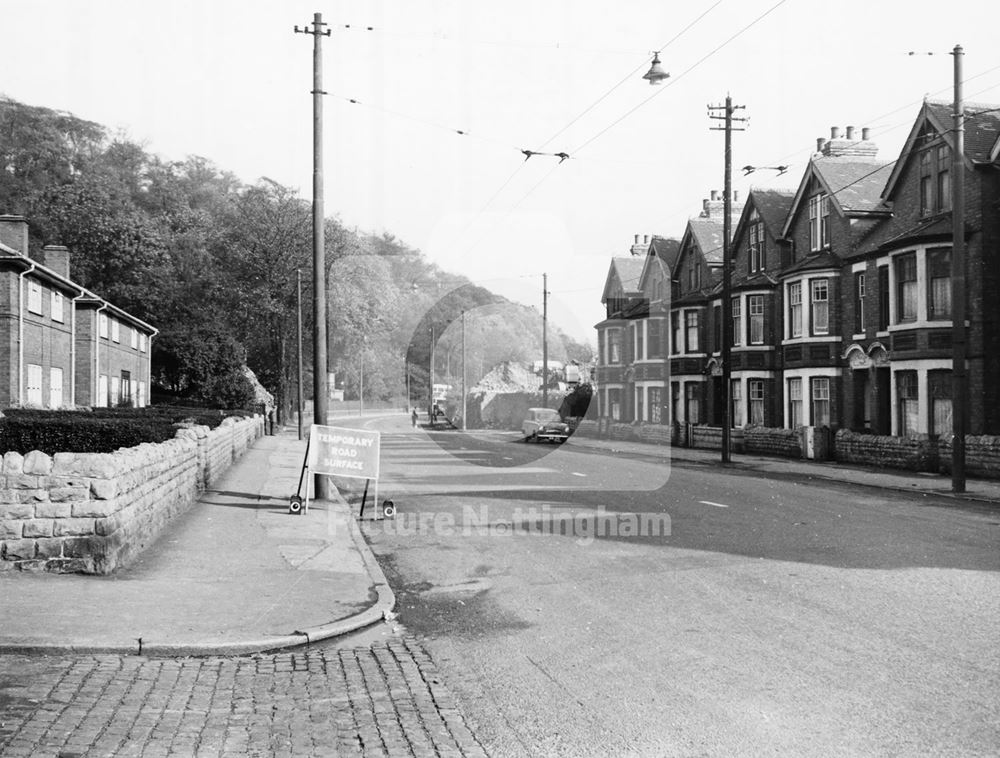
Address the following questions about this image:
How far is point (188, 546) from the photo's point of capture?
11500 mm

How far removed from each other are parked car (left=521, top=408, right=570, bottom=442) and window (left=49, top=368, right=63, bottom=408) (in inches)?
793

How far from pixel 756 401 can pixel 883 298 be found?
30.0 ft

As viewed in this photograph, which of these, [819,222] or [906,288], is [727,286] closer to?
[906,288]

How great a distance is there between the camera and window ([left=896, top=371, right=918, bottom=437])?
95.3ft

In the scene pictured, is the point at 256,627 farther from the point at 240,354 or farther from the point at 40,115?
the point at 40,115

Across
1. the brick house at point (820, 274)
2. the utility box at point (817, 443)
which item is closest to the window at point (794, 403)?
the brick house at point (820, 274)

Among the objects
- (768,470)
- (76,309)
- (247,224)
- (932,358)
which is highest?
(247,224)

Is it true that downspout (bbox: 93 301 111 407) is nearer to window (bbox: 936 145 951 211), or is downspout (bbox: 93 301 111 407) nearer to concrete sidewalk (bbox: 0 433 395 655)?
concrete sidewalk (bbox: 0 433 395 655)

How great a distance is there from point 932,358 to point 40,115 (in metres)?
66.9

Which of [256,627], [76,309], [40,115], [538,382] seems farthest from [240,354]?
[256,627]

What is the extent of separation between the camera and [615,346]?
54.6 m

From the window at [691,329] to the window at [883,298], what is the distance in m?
13.5

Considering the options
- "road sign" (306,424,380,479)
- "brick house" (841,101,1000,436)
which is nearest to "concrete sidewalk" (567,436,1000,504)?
"brick house" (841,101,1000,436)

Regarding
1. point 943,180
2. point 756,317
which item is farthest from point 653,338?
point 943,180
